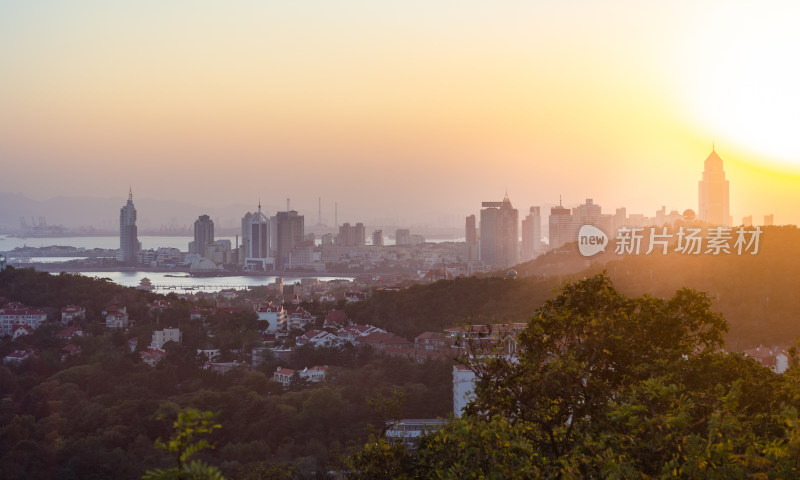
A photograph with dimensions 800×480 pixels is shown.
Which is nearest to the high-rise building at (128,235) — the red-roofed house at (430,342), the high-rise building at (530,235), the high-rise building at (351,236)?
the high-rise building at (351,236)

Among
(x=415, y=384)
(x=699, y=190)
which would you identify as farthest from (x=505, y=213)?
(x=415, y=384)

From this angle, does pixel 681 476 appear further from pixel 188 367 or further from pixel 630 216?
pixel 630 216

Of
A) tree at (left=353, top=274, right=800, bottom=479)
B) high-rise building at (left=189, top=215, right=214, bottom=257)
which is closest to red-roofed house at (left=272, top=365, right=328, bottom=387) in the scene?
tree at (left=353, top=274, right=800, bottom=479)

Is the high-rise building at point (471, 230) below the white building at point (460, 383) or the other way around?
the other way around

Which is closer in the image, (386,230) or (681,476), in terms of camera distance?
(681,476)

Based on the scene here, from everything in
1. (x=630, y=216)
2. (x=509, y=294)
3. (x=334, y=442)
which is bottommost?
(x=334, y=442)

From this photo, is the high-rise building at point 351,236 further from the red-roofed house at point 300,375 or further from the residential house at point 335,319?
the red-roofed house at point 300,375
